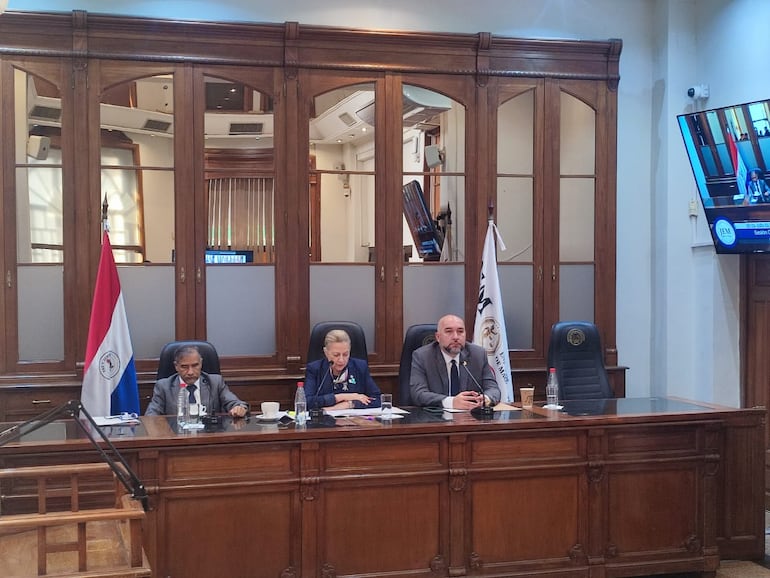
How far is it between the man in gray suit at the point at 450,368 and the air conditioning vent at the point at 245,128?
78.1 inches

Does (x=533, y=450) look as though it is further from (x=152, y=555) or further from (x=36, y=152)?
(x=36, y=152)

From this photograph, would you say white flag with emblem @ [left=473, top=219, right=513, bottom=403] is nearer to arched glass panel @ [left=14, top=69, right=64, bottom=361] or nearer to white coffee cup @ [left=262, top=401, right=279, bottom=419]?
white coffee cup @ [left=262, top=401, right=279, bottom=419]

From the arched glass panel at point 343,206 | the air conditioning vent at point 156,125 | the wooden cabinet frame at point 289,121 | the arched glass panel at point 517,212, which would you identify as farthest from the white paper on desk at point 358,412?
the air conditioning vent at point 156,125

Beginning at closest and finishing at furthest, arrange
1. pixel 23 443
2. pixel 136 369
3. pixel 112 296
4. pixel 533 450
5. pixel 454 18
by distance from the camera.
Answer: pixel 23 443 → pixel 533 450 → pixel 112 296 → pixel 136 369 → pixel 454 18

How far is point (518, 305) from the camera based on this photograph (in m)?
5.90

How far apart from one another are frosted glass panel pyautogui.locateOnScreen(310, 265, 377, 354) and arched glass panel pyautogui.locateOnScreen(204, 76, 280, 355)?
0.30m

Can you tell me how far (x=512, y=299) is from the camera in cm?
589

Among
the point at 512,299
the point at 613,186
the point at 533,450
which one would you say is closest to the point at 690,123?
the point at 613,186

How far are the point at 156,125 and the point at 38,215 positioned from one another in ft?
3.14

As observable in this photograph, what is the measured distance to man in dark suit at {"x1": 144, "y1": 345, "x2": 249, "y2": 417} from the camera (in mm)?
4211

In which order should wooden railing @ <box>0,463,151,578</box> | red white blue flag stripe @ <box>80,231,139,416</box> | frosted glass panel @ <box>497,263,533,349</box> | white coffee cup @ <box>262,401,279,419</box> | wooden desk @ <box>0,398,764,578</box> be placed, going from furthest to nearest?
frosted glass panel @ <box>497,263,533,349</box> < red white blue flag stripe @ <box>80,231,139,416</box> < white coffee cup @ <box>262,401,279,419</box> < wooden desk @ <box>0,398,764,578</box> < wooden railing @ <box>0,463,151,578</box>

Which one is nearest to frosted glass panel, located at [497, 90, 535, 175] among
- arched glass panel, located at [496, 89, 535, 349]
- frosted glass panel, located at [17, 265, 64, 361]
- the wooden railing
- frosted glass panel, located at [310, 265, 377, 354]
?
arched glass panel, located at [496, 89, 535, 349]

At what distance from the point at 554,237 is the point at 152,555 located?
369cm

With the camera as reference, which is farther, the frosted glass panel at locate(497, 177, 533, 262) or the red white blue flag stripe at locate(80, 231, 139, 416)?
the frosted glass panel at locate(497, 177, 533, 262)
